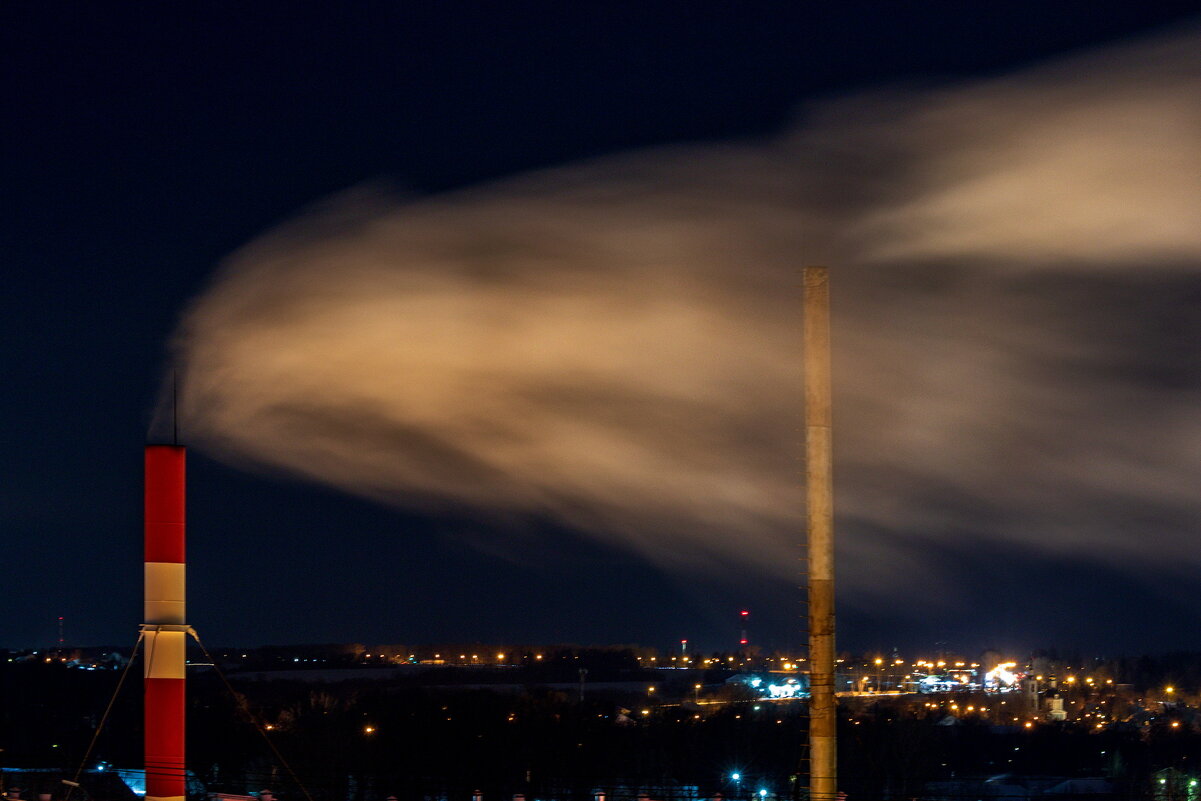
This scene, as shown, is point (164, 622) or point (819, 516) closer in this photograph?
point (819, 516)

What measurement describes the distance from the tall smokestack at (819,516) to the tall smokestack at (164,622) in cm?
1011

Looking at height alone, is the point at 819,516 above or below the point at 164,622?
above

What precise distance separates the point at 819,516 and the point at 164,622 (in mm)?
10621

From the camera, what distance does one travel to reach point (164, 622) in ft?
69.6

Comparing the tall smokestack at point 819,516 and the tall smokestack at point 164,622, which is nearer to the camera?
the tall smokestack at point 819,516

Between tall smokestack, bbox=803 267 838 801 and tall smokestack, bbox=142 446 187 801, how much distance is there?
10108 mm

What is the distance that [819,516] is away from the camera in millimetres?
17203

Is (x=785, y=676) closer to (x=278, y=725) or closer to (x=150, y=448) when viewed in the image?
(x=278, y=725)

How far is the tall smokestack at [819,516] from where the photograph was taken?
1720 centimetres

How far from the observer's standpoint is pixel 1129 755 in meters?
81.4

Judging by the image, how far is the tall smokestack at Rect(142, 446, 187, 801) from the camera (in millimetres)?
21047

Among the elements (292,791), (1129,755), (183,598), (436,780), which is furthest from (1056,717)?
(183,598)

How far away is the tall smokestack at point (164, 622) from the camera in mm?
21047

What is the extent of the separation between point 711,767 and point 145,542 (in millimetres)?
52985
